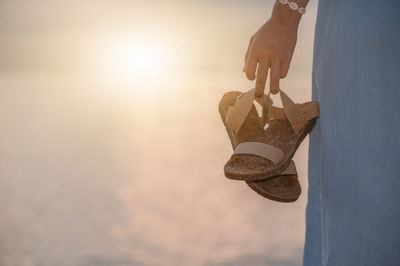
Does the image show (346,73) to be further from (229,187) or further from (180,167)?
(180,167)

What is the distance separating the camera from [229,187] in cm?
353

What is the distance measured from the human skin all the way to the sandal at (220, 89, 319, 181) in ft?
0.40

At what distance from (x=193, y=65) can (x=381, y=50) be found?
7460 mm

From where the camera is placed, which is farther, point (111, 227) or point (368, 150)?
point (111, 227)

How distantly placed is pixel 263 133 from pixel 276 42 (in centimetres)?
46

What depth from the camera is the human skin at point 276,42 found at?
4.66 feet

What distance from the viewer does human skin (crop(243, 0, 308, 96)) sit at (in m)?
1.42

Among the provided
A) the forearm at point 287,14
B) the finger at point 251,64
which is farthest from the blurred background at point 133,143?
the forearm at point 287,14

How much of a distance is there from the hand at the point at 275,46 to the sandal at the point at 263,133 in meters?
0.12

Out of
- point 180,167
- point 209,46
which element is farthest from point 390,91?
point 209,46

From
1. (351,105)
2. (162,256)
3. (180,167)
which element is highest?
(351,105)


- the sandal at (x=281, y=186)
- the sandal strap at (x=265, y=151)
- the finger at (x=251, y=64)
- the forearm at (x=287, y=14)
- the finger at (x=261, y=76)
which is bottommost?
the sandal at (x=281, y=186)

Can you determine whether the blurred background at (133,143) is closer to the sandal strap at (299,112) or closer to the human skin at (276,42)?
the sandal strap at (299,112)

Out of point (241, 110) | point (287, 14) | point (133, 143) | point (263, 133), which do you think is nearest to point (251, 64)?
point (287, 14)
